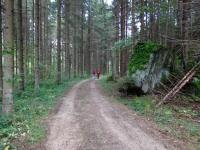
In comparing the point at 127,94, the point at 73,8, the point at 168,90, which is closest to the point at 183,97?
the point at 168,90

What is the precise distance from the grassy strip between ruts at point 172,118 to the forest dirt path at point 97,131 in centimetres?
75

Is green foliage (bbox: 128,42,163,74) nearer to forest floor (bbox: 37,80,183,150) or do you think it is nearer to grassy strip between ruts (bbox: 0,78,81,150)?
forest floor (bbox: 37,80,183,150)

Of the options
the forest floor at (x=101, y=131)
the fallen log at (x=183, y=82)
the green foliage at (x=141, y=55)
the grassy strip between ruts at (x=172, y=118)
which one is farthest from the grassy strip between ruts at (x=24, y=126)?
the fallen log at (x=183, y=82)

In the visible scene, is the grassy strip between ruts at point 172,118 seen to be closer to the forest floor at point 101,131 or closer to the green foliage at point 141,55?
the forest floor at point 101,131

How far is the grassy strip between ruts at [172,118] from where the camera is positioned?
327 inches

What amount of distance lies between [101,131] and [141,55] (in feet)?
25.4

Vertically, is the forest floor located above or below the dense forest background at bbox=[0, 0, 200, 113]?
below

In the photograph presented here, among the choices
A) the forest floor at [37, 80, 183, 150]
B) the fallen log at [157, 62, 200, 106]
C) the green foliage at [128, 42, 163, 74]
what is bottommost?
the forest floor at [37, 80, 183, 150]

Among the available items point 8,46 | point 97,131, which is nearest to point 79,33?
point 8,46

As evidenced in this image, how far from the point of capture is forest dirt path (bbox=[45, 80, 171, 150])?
284 inches

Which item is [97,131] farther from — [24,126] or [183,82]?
[183,82]

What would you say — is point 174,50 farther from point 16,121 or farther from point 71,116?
point 16,121

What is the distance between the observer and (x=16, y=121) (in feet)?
31.2

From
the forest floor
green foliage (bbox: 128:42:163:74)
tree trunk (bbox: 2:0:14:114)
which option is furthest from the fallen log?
tree trunk (bbox: 2:0:14:114)
